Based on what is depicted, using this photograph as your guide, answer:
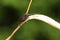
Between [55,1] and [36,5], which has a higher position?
[55,1]

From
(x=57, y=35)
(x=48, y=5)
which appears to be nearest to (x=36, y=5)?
(x=48, y=5)

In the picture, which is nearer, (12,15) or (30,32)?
(30,32)

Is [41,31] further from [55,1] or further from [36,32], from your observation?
[55,1]

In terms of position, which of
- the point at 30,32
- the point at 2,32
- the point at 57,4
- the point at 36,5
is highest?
the point at 57,4

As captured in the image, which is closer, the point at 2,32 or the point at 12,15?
the point at 2,32

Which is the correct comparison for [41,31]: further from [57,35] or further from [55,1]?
[55,1]

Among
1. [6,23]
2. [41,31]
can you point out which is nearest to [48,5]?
[41,31]
